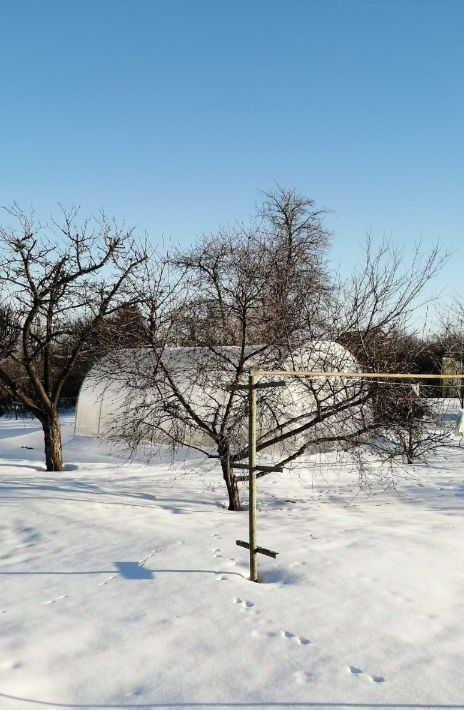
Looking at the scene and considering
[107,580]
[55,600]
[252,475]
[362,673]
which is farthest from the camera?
[252,475]

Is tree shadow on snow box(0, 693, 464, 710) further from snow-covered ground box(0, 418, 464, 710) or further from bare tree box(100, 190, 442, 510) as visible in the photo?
bare tree box(100, 190, 442, 510)

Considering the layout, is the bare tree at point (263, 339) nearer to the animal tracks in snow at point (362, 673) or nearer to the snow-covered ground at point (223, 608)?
the snow-covered ground at point (223, 608)

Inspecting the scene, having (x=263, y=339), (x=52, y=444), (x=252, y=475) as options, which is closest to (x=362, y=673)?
(x=252, y=475)

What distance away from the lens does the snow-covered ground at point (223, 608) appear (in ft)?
13.2

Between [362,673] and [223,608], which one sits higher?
[223,608]

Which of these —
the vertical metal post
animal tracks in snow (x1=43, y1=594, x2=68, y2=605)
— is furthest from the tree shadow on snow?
the vertical metal post

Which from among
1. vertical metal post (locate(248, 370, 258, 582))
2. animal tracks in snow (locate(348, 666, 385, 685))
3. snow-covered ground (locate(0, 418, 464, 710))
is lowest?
animal tracks in snow (locate(348, 666, 385, 685))

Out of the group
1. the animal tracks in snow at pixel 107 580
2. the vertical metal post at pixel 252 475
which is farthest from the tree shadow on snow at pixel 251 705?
the vertical metal post at pixel 252 475

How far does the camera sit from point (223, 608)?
A: 17.0ft

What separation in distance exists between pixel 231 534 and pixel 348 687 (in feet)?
12.0

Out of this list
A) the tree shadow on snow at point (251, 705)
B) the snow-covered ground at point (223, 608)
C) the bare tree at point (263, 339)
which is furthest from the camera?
the bare tree at point (263, 339)

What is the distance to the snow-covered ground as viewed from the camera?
13.2 feet

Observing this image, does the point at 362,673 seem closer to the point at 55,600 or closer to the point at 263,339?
the point at 55,600

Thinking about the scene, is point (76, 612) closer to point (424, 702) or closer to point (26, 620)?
point (26, 620)
